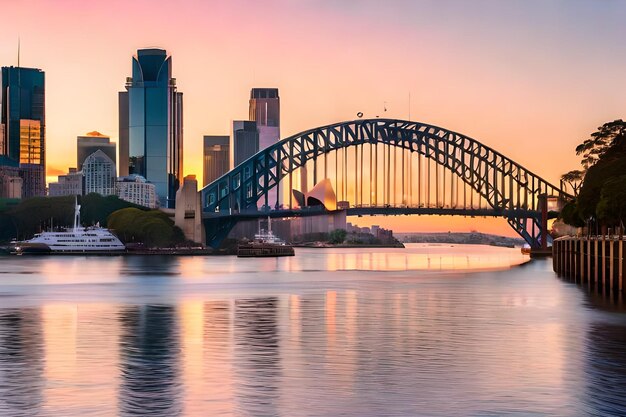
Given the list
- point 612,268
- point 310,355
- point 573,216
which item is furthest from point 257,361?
point 573,216

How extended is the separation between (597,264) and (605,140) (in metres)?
64.0

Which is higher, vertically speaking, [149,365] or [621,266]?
[621,266]

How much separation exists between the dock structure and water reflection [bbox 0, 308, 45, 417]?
36.9 m

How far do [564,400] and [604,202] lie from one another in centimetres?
5998

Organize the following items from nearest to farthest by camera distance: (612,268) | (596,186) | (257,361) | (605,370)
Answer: (605,370) → (257,361) → (612,268) → (596,186)

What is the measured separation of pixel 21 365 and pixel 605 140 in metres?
118

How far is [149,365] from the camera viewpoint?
39844mm

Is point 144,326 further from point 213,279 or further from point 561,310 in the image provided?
point 213,279

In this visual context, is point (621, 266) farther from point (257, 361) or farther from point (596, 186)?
point (257, 361)

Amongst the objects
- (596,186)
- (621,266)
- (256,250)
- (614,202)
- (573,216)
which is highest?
(596,186)

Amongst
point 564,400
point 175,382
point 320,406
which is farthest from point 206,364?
point 564,400

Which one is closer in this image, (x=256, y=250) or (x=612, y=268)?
(x=612, y=268)

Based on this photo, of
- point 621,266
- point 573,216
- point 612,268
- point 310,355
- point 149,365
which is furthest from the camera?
→ point 573,216

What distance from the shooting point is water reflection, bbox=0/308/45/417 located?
32.1 meters
